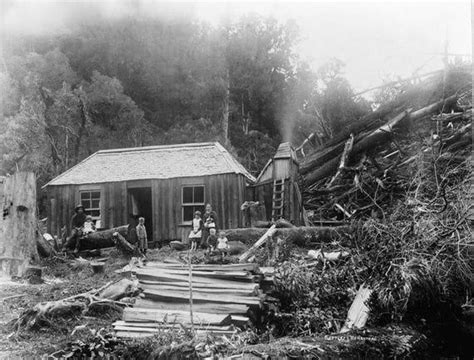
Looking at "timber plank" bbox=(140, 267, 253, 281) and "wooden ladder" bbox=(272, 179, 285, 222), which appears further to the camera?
"wooden ladder" bbox=(272, 179, 285, 222)

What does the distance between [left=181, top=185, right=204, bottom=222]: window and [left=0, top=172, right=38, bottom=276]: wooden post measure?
5.40 meters

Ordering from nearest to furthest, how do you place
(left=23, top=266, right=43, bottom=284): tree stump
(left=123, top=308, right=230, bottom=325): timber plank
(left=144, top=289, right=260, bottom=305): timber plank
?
(left=123, top=308, right=230, bottom=325): timber plank → (left=144, top=289, right=260, bottom=305): timber plank → (left=23, top=266, right=43, bottom=284): tree stump

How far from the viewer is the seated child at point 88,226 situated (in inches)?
463

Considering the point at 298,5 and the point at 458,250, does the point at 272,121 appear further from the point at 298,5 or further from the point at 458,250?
the point at 458,250

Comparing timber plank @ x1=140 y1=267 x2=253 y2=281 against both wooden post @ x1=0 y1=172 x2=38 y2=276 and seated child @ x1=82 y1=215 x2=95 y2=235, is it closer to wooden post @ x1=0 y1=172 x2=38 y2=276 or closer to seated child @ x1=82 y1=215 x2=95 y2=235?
wooden post @ x1=0 y1=172 x2=38 y2=276

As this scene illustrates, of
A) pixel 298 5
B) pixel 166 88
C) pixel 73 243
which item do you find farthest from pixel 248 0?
pixel 166 88

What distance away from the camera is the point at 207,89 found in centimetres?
1547

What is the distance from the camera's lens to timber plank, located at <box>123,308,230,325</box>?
19.7ft

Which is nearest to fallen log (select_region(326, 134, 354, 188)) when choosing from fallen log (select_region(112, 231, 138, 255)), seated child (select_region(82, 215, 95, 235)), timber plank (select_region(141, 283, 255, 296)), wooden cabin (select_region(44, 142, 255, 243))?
wooden cabin (select_region(44, 142, 255, 243))

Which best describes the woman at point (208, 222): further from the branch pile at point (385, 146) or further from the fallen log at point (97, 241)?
the branch pile at point (385, 146)

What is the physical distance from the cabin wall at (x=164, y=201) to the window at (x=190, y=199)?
0.12m

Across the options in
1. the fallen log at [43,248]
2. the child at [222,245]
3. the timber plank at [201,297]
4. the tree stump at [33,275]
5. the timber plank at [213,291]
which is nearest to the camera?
the timber plank at [201,297]

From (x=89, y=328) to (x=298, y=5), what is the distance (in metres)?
5.82

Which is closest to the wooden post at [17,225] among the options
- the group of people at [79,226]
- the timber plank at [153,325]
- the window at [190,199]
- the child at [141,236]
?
the timber plank at [153,325]
